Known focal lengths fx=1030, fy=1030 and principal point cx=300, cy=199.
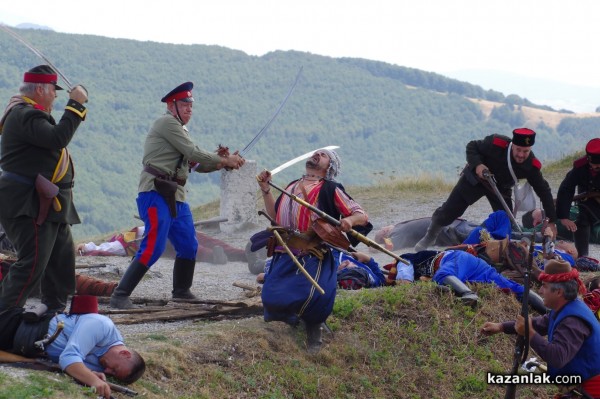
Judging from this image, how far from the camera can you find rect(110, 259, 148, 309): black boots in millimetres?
8219

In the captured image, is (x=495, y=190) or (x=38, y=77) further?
(x=495, y=190)

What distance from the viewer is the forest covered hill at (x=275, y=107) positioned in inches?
2923

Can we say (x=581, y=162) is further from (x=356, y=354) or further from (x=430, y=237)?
(x=356, y=354)

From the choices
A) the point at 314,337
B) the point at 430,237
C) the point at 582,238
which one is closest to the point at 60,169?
the point at 314,337

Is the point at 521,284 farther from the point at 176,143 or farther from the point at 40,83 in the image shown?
the point at 40,83

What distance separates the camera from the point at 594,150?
10.3 metres

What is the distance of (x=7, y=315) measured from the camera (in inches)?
A: 249

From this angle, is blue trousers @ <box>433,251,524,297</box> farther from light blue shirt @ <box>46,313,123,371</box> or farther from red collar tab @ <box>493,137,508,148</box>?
light blue shirt @ <box>46,313,123,371</box>

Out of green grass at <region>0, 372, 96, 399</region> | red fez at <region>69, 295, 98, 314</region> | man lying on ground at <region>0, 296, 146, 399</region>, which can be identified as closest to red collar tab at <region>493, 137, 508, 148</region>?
man lying on ground at <region>0, 296, 146, 399</region>

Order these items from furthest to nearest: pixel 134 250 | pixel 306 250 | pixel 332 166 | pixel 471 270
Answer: pixel 134 250 → pixel 471 270 → pixel 332 166 → pixel 306 250

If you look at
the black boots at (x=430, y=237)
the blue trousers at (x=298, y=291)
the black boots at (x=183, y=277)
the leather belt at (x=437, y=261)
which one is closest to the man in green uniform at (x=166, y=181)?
the black boots at (x=183, y=277)

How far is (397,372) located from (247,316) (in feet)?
4.17

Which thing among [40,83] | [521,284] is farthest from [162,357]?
[521,284]

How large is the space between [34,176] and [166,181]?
4.29ft
